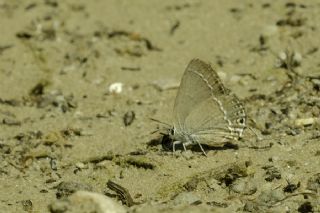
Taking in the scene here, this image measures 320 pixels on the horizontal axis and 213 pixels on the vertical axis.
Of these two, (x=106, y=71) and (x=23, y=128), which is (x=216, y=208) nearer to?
(x=23, y=128)

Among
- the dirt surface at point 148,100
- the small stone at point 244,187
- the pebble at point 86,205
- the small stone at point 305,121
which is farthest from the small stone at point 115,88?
the pebble at point 86,205

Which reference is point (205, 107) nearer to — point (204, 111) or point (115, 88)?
point (204, 111)

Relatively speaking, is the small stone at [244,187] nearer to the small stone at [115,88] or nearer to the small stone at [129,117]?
the small stone at [129,117]

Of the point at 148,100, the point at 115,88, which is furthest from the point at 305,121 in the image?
the point at 115,88

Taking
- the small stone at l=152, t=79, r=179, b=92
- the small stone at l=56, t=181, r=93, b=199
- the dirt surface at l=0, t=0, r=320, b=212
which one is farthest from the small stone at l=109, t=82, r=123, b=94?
the small stone at l=56, t=181, r=93, b=199

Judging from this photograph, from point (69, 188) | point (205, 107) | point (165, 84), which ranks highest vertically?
point (205, 107)

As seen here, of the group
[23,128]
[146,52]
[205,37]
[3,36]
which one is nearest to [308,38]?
[205,37]

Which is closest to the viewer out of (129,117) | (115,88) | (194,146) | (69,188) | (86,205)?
(86,205)
